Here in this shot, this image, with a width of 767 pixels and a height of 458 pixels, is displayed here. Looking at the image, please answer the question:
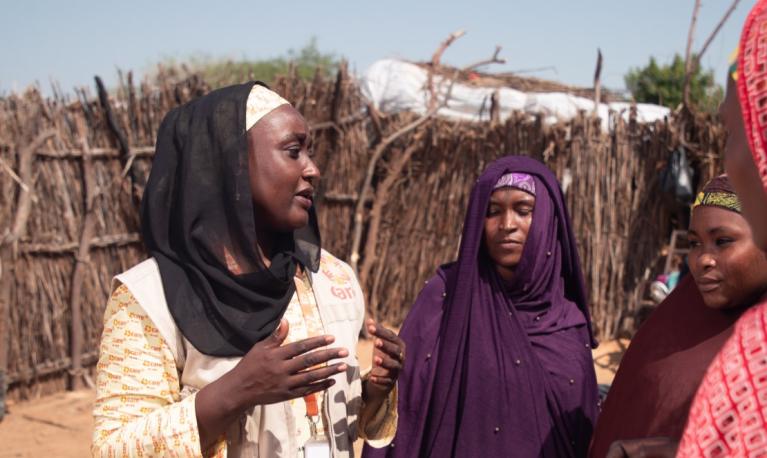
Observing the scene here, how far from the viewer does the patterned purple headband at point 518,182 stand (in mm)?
3299

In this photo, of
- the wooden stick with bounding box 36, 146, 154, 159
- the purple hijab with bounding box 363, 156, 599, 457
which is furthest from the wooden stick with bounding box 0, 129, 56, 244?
the purple hijab with bounding box 363, 156, 599, 457

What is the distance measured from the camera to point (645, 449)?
178cm

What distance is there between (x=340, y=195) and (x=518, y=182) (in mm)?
5777

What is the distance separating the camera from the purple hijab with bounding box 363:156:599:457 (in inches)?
120

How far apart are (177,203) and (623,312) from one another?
7.79 m

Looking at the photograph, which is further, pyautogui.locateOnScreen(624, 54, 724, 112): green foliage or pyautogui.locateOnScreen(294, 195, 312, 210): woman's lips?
pyautogui.locateOnScreen(624, 54, 724, 112): green foliage

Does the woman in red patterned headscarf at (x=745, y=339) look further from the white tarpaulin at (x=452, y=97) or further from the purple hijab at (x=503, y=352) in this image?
the white tarpaulin at (x=452, y=97)

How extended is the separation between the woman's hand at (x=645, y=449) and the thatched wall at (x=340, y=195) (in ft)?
18.7

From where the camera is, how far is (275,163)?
2033 millimetres

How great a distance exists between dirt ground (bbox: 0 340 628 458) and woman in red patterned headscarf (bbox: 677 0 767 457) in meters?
5.60

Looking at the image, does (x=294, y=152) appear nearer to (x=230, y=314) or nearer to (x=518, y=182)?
(x=230, y=314)

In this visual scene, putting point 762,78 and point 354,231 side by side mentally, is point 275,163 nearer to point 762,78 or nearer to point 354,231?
point 762,78

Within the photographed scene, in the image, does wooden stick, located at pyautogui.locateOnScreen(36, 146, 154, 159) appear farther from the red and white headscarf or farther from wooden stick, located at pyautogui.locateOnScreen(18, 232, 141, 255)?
the red and white headscarf

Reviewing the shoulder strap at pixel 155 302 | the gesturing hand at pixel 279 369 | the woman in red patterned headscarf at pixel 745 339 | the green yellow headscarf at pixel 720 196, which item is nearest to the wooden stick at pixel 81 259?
the shoulder strap at pixel 155 302
